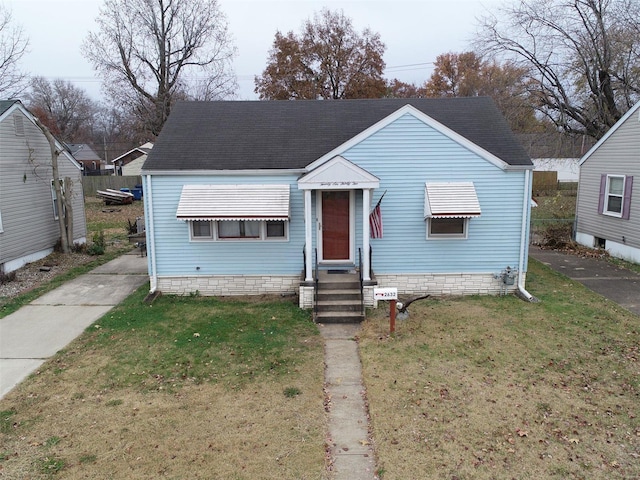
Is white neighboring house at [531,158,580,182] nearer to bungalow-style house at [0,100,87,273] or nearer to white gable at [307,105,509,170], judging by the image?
white gable at [307,105,509,170]

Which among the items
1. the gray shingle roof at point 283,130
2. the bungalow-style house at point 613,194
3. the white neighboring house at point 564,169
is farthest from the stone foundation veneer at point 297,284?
the white neighboring house at point 564,169

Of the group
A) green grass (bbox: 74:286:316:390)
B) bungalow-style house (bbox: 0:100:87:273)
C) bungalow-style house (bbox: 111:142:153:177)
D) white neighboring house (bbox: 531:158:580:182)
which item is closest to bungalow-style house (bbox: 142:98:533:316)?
green grass (bbox: 74:286:316:390)

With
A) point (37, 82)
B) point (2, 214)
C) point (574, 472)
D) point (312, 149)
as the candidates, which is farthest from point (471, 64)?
point (37, 82)

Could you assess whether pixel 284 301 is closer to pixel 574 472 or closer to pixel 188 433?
pixel 188 433

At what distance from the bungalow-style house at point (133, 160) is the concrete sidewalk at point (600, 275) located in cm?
3709

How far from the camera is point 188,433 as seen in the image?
235 inches

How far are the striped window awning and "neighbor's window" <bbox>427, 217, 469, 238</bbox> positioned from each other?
1.32 feet

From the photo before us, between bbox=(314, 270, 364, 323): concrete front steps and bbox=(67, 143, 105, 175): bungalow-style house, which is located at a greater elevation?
bbox=(67, 143, 105, 175): bungalow-style house

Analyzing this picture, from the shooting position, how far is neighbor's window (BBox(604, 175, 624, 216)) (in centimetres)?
1521

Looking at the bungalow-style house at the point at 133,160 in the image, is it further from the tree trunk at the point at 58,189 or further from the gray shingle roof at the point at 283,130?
the gray shingle roof at the point at 283,130

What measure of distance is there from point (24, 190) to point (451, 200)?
516 inches

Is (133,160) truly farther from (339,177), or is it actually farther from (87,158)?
(339,177)

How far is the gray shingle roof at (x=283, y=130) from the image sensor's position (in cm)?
1162

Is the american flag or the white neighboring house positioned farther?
the white neighboring house
